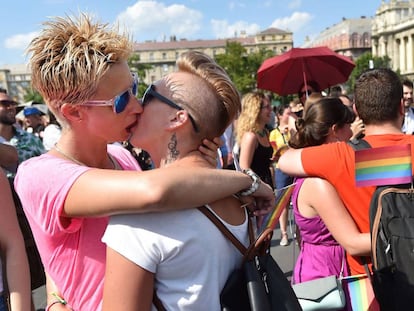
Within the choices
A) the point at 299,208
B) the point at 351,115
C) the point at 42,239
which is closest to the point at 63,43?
the point at 42,239

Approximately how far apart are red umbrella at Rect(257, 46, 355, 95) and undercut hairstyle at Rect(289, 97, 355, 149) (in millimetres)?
3224

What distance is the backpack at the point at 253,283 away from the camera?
107 cm

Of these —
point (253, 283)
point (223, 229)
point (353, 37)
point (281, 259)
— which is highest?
point (353, 37)

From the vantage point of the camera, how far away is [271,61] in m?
6.07

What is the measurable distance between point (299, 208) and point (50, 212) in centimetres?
144

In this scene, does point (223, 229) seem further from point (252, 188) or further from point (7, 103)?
point (7, 103)

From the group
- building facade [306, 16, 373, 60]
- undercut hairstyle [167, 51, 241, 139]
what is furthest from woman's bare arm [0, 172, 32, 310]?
building facade [306, 16, 373, 60]

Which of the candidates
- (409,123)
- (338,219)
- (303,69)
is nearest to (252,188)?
(338,219)

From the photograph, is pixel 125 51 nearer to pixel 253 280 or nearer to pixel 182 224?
pixel 182 224

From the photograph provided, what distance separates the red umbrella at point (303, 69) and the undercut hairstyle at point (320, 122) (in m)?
3.22

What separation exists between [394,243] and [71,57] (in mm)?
1348

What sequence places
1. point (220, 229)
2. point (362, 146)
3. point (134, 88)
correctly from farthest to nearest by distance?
point (362, 146), point (134, 88), point (220, 229)

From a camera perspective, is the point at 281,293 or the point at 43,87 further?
the point at 43,87

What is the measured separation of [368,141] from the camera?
200 cm
